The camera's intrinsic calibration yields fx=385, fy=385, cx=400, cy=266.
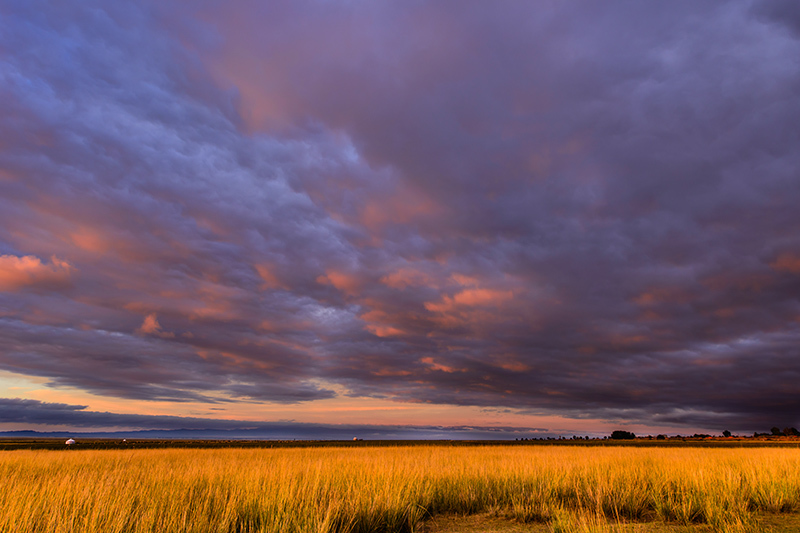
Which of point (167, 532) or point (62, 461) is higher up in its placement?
point (167, 532)

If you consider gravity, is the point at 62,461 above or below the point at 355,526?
below

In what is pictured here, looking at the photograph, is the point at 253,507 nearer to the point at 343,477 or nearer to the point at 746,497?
the point at 343,477

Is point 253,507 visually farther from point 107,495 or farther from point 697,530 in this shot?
point 697,530

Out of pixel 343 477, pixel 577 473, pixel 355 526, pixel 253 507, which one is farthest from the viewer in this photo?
pixel 577 473

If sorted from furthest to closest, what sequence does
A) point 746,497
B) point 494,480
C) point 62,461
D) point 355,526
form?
point 62,461 < point 494,480 < point 746,497 < point 355,526

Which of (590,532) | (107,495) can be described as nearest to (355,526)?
(590,532)

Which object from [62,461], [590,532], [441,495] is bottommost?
[62,461]

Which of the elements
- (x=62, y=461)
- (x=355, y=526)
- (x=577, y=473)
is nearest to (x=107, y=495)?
(x=355, y=526)

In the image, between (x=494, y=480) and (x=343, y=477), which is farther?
(x=494, y=480)

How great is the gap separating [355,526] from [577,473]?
389 inches

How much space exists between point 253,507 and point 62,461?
18.1 metres

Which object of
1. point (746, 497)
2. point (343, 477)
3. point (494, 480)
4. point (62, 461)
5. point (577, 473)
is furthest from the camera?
point (62, 461)

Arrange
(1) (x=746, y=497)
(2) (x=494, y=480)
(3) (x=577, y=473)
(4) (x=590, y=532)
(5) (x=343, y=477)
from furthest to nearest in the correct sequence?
(3) (x=577, y=473)
(2) (x=494, y=480)
(5) (x=343, y=477)
(1) (x=746, y=497)
(4) (x=590, y=532)

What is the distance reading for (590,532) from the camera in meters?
5.92
